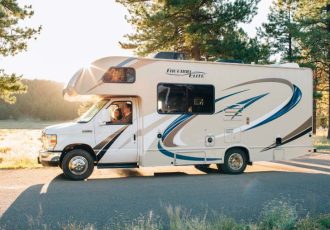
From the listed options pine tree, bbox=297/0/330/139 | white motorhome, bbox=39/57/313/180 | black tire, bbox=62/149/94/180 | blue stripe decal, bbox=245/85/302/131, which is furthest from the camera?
pine tree, bbox=297/0/330/139

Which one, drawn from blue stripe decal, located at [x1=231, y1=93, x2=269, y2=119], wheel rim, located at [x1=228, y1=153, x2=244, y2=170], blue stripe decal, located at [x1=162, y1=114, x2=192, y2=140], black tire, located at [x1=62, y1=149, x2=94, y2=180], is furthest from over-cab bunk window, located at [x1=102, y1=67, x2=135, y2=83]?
wheel rim, located at [x1=228, y1=153, x2=244, y2=170]

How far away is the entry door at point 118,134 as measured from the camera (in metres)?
11.5

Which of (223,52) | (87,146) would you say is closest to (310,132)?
(87,146)

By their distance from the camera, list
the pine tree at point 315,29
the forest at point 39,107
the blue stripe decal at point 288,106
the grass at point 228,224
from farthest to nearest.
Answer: the forest at point 39,107
the pine tree at point 315,29
the blue stripe decal at point 288,106
the grass at point 228,224

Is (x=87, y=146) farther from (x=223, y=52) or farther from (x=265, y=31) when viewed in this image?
(x=265, y=31)

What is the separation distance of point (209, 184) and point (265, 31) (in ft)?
85.8

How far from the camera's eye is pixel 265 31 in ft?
113

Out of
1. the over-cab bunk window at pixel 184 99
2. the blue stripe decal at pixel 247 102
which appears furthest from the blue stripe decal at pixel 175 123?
the blue stripe decal at pixel 247 102

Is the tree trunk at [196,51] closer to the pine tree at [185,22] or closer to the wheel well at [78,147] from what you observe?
the pine tree at [185,22]

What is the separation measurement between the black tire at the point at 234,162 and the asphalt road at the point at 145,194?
1.00 feet

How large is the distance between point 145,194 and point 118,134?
2.65 meters

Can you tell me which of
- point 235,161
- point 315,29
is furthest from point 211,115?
point 315,29

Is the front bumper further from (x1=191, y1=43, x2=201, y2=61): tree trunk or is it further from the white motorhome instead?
(x1=191, y1=43, x2=201, y2=61): tree trunk

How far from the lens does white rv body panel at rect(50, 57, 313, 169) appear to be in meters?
11.6
